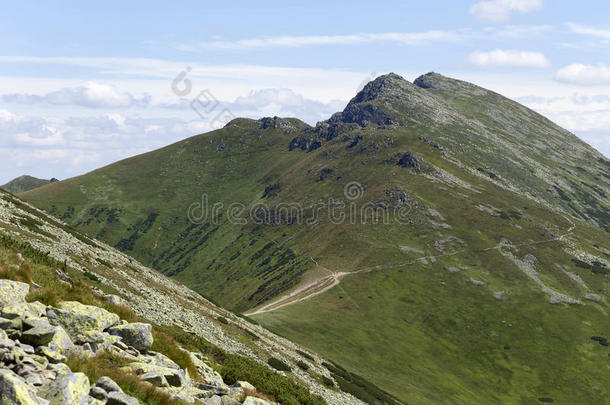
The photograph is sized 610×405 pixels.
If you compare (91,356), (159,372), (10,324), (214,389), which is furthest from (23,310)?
(214,389)

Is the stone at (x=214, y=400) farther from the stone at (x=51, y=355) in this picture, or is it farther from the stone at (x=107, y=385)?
the stone at (x=51, y=355)

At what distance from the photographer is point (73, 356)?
47.1 feet

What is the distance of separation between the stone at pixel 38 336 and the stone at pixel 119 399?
331 cm

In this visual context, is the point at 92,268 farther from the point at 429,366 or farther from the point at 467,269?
the point at 467,269

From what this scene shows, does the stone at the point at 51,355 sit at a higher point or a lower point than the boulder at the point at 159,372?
higher

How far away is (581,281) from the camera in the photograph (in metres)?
139

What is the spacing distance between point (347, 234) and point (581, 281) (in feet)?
262

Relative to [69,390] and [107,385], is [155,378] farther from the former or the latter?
[69,390]

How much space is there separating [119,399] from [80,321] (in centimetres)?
575

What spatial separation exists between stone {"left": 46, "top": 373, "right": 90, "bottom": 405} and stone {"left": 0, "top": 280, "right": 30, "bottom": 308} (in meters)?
4.89

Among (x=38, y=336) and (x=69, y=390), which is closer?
(x=69, y=390)

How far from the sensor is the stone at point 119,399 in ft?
41.0

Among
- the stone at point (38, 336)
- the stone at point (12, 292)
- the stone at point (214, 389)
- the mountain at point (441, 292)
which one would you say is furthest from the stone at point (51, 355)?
the mountain at point (441, 292)

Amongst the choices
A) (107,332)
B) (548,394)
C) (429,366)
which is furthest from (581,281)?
(107,332)
